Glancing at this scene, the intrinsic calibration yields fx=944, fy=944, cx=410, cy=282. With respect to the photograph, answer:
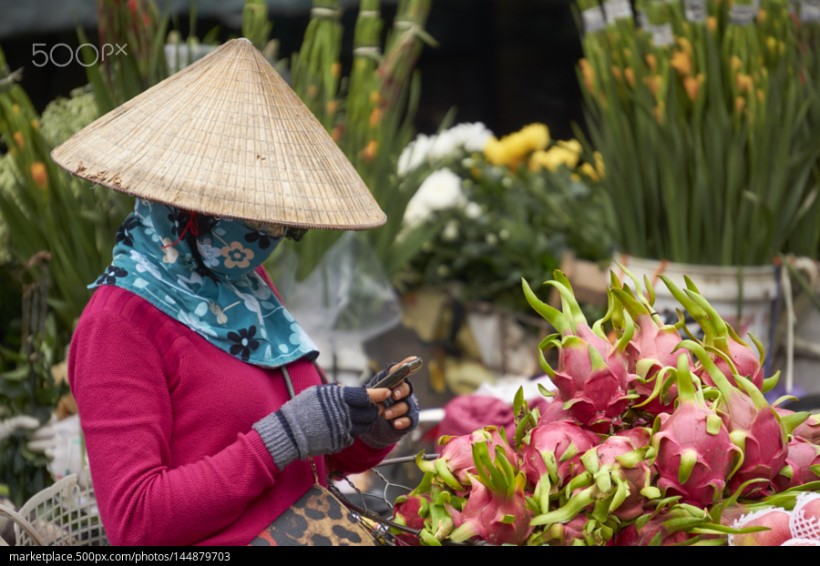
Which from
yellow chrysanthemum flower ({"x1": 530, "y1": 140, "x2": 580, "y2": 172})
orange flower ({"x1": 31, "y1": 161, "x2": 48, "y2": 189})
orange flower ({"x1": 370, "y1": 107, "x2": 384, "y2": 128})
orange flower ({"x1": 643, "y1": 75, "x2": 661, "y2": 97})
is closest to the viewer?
orange flower ({"x1": 31, "y1": 161, "x2": 48, "y2": 189})

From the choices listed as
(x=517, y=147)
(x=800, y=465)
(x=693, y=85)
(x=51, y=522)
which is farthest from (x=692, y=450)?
A: (x=517, y=147)

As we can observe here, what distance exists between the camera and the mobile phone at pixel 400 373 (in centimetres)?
134

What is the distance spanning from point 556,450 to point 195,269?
0.66m

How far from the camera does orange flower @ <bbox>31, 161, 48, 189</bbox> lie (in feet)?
7.64

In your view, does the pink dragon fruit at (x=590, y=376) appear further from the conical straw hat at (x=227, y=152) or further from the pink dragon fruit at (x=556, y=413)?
the conical straw hat at (x=227, y=152)

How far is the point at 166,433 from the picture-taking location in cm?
141

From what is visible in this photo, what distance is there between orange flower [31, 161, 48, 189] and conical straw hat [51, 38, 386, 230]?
3.03 ft

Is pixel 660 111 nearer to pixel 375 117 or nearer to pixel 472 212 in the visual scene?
pixel 375 117

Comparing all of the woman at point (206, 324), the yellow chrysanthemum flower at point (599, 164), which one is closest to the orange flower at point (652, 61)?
the yellow chrysanthemum flower at point (599, 164)

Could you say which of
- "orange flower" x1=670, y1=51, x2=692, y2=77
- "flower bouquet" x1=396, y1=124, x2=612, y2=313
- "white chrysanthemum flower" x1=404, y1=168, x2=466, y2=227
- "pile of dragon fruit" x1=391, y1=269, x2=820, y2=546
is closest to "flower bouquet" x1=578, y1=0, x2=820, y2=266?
"orange flower" x1=670, y1=51, x2=692, y2=77

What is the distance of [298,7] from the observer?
4191 millimetres

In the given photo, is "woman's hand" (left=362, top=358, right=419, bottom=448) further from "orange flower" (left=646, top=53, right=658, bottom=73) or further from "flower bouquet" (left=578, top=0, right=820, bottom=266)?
"orange flower" (left=646, top=53, right=658, bottom=73)

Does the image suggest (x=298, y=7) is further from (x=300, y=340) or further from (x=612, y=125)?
(x=300, y=340)

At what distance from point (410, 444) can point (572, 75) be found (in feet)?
9.61
